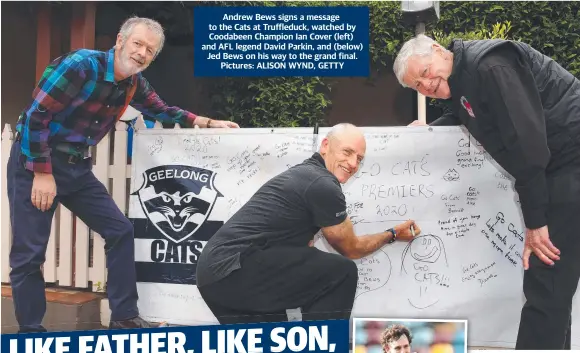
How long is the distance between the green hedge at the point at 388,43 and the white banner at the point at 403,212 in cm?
58

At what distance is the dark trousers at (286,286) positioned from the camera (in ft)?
9.37

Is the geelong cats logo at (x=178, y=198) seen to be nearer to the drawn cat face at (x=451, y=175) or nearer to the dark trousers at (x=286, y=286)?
the dark trousers at (x=286, y=286)

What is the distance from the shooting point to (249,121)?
12.0ft

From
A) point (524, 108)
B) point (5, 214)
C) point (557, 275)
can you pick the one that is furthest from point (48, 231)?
point (557, 275)

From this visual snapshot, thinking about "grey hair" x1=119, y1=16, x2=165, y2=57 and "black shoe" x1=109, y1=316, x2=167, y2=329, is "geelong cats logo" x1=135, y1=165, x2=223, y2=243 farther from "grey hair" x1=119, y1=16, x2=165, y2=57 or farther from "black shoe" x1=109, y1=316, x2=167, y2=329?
"grey hair" x1=119, y1=16, x2=165, y2=57

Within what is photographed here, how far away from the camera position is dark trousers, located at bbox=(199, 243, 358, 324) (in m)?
2.86

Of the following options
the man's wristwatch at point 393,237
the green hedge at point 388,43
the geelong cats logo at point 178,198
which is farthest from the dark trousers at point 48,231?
the man's wristwatch at point 393,237

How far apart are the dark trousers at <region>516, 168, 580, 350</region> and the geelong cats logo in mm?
1730

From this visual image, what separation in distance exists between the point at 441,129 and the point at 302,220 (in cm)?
90

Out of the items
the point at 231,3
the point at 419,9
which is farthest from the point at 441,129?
the point at 231,3

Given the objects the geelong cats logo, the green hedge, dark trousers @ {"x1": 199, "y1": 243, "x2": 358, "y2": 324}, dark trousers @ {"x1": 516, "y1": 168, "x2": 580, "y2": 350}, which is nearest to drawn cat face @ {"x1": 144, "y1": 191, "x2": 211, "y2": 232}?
the geelong cats logo

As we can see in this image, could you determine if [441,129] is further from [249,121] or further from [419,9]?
[249,121]

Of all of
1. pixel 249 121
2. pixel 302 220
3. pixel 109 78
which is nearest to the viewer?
pixel 302 220

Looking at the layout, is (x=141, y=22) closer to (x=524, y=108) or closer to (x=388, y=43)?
(x=388, y=43)
